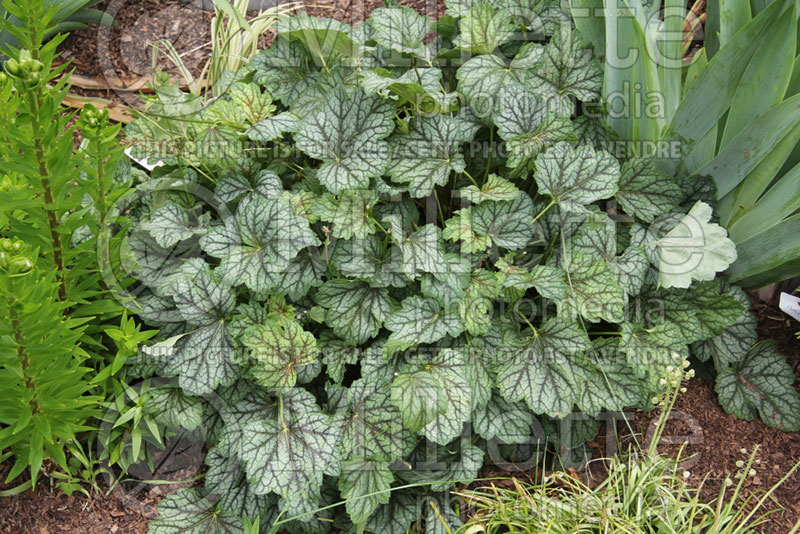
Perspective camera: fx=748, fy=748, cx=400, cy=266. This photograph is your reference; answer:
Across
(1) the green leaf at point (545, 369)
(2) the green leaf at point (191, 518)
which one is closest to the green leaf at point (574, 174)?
(1) the green leaf at point (545, 369)

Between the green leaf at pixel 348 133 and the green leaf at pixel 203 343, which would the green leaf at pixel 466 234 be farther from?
the green leaf at pixel 203 343

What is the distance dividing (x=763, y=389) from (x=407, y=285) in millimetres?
1108

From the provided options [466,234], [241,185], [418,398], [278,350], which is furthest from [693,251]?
[241,185]

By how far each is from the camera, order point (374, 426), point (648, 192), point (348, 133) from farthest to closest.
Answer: point (648, 192) < point (348, 133) < point (374, 426)

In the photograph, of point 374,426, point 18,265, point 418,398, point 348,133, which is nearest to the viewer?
point 18,265

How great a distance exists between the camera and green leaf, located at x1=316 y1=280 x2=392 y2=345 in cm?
Result: 200

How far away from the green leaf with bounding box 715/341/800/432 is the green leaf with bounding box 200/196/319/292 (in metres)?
1.31

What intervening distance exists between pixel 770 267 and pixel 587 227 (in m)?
0.52

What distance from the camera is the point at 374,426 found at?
196 cm

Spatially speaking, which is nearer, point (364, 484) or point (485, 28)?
point (364, 484)

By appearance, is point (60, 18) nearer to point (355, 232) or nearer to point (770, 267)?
point (355, 232)

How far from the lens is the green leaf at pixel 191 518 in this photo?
1959 mm

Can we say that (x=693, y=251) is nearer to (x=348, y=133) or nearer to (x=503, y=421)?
(x=503, y=421)

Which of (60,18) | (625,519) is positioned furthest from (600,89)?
(60,18)
